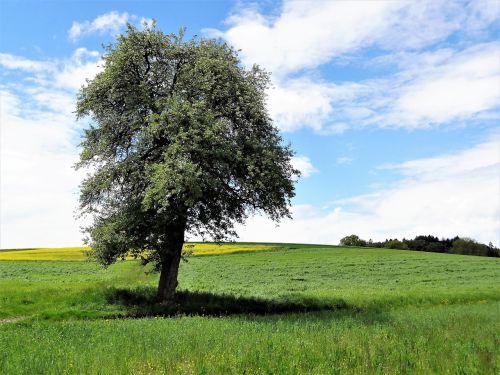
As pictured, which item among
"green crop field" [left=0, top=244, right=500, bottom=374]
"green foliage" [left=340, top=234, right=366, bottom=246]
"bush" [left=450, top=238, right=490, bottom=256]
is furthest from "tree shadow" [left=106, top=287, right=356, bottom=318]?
"bush" [left=450, top=238, right=490, bottom=256]

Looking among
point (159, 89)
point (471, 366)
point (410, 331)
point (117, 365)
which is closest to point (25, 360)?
point (117, 365)

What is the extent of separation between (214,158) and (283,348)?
1439 centimetres

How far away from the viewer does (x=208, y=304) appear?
2809 cm

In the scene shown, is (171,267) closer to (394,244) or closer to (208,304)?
(208,304)

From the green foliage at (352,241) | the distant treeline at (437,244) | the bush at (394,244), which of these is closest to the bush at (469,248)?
the distant treeline at (437,244)

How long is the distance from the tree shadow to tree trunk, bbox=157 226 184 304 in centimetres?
63

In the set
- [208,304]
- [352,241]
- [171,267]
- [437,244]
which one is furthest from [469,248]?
[171,267]

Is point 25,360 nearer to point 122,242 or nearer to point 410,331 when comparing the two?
point 410,331

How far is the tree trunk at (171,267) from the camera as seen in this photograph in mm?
28078

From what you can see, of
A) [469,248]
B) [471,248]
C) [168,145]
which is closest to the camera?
[168,145]

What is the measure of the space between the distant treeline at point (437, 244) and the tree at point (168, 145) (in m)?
133

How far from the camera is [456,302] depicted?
1329 inches

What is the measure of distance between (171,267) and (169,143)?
304 inches

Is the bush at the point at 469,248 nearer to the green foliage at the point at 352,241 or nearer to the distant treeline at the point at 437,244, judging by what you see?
the distant treeline at the point at 437,244
